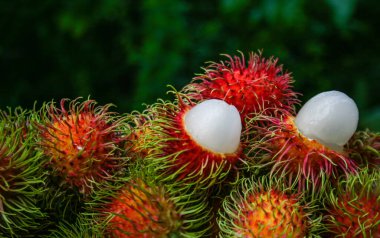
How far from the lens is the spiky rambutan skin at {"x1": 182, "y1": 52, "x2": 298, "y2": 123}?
1.19 metres

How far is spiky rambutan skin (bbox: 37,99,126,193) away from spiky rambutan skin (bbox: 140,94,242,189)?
8 cm

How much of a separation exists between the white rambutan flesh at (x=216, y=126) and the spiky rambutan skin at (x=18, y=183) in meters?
0.29

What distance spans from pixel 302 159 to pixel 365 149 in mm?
151

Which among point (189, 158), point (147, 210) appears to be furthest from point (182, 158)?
point (147, 210)

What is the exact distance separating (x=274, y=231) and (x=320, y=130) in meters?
0.21

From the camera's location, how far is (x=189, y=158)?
1122mm

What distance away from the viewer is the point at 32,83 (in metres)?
3.17

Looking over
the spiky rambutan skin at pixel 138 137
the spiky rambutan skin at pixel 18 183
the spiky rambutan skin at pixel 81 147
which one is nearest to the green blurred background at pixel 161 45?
the spiky rambutan skin at pixel 138 137

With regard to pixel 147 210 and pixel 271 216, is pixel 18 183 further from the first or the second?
pixel 271 216

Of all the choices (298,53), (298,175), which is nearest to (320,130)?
(298,175)

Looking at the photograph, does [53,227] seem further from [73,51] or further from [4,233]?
[73,51]

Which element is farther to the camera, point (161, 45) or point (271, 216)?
point (161, 45)

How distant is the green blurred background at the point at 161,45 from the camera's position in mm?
2752

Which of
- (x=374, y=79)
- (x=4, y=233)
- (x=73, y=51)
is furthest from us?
(x=73, y=51)
